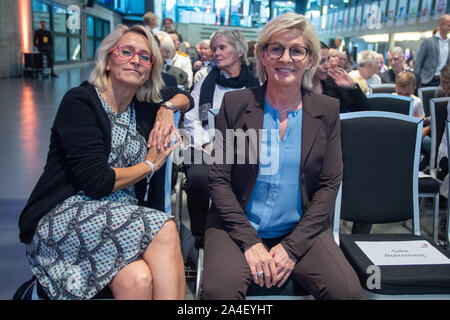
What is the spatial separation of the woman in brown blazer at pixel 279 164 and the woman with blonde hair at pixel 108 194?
0.24m

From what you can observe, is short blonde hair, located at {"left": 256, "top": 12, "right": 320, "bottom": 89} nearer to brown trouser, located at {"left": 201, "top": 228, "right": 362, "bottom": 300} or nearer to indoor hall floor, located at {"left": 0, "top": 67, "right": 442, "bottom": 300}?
brown trouser, located at {"left": 201, "top": 228, "right": 362, "bottom": 300}

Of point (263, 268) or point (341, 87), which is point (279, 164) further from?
point (341, 87)

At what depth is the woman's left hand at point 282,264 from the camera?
1469 millimetres

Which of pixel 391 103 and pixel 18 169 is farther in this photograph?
pixel 18 169

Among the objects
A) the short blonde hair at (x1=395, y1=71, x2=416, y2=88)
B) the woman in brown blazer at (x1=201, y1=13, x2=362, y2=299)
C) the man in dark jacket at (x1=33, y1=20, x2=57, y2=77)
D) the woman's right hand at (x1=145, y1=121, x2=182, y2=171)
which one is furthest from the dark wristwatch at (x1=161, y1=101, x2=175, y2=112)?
the man in dark jacket at (x1=33, y1=20, x2=57, y2=77)

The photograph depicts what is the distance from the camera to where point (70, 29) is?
22703 mm

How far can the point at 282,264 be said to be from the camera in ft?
4.84

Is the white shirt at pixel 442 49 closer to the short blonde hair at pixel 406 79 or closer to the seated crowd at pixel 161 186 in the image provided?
the short blonde hair at pixel 406 79

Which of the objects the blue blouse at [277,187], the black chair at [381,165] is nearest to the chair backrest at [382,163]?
the black chair at [381,165]

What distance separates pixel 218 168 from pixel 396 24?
20.5 m

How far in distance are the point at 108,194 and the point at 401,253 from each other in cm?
124

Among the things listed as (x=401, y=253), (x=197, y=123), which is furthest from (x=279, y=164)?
(x=197, y=123)

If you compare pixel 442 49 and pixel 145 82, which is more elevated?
pixel 442 49

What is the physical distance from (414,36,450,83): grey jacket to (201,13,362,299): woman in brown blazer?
5275mm
